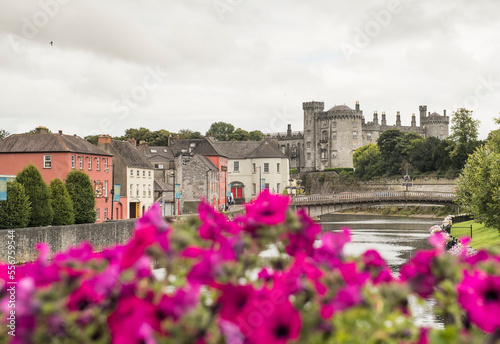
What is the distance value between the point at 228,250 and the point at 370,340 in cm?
94

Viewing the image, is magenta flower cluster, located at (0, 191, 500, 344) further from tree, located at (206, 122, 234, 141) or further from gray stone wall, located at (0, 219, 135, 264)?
tree, located at (206, 122, 234, 141)

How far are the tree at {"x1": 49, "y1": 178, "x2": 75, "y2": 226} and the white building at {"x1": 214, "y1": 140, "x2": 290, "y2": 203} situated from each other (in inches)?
1920

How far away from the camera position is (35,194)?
35031 millimetres

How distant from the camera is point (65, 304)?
3014mm

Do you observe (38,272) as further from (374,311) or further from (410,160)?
(410,160)

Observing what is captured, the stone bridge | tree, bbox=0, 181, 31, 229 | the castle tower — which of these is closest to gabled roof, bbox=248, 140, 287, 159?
the stone bridge

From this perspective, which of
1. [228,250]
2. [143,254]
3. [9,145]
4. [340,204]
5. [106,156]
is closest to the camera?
[143,254]

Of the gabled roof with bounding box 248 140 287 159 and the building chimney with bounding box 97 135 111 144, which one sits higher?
the gabled roof with bounding box 248 140 287 159

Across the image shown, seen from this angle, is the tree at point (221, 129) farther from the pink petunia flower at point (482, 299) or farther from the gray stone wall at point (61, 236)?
the pink petunia flower at point (482, 299)

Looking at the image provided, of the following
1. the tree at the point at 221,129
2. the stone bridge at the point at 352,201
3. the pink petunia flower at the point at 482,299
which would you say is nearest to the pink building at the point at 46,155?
the stone bridge at the point at 352,201

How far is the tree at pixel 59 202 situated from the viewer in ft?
123

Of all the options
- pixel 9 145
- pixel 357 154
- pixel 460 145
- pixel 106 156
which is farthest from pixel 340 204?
pixel 357 154

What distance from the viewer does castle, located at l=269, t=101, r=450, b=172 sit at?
13900 centimetres

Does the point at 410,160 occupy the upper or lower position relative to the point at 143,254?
upper
